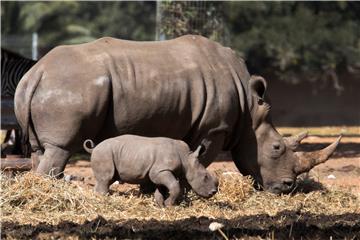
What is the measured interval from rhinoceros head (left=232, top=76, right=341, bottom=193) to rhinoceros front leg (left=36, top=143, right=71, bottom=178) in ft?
6.61

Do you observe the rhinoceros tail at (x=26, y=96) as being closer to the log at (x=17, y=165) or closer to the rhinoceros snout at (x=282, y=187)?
the log at (x=17, y=165)

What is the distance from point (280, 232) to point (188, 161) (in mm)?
1851

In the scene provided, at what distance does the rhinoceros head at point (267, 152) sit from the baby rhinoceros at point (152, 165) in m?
1.52

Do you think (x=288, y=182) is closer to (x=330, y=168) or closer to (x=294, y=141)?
(x=294, y=141)

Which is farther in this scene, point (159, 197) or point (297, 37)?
point (297, 37)

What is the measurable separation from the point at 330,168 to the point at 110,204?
198 inches

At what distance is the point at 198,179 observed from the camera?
7.46 m

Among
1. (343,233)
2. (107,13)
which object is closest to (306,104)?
(107,13)

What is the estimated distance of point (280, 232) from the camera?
227 inches

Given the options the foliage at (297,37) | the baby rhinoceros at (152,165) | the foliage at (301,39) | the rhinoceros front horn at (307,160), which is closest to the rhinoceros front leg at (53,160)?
the baby rhinoceros at (152,165)

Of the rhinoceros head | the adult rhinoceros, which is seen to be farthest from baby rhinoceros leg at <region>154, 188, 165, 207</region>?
the rhinoceros head

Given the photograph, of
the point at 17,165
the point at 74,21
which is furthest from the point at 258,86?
the point at 74,21

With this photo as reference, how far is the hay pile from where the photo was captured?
682 centimetres

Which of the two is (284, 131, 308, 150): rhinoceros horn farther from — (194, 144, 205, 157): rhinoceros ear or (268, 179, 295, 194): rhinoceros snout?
(194, 144, 205, 157): rhinoceros ear
